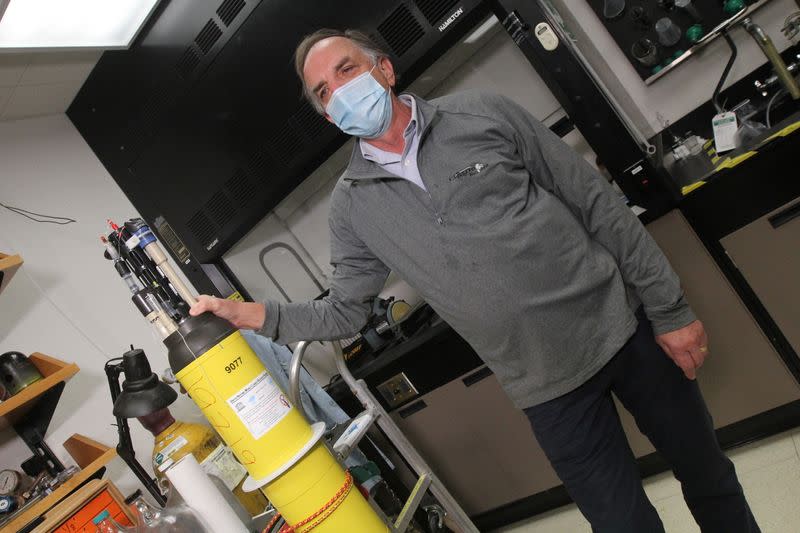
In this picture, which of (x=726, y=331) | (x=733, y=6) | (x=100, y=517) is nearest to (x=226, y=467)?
(x=100, y=517)

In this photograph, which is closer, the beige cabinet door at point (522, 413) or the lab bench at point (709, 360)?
the lab bench at point (709, 360)

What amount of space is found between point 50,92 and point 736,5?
10.0 feet

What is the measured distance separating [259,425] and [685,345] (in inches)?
36.8

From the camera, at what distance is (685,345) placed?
3.74 feet

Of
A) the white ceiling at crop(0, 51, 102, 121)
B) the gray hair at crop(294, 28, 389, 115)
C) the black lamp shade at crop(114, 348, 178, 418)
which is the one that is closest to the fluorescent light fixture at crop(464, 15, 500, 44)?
the gray hair at crop(294, 28, 389, 115)

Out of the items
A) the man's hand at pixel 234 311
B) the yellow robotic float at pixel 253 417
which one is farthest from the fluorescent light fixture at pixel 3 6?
the man's hand at pixel 234 311

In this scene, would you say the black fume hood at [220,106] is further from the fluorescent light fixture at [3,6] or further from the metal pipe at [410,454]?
the metal pipe at [410,454]

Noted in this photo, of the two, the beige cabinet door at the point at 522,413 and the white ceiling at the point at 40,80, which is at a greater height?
the white ceiling at the point at 40,80

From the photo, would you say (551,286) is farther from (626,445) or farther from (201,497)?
(201,497)

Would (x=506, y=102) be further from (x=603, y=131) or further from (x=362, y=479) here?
(x=362, y=479)

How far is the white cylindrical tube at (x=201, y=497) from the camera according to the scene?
1.16 metres

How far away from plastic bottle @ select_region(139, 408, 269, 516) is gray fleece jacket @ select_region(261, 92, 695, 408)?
1.10m

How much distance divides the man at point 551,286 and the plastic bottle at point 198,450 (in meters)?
0.86

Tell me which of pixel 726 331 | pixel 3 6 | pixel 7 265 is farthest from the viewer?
pixel 7 265
